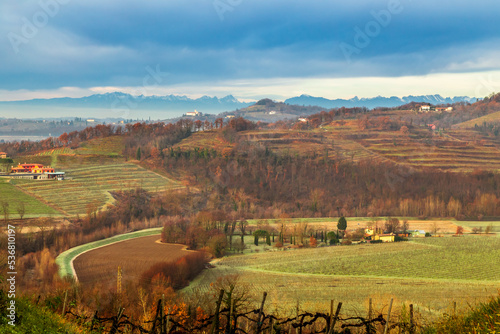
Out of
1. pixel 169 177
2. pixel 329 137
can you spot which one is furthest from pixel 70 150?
pixel 329 137

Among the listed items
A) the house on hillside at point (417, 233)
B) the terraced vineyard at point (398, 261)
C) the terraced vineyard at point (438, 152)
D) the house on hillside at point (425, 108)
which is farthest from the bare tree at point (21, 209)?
the house on hillside at point (425, 108)

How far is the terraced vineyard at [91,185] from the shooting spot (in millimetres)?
64944

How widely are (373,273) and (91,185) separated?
4969 centimetres

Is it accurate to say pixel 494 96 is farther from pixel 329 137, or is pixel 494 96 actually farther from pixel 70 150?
pixel 70 150

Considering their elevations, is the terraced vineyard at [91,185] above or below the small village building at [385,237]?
above

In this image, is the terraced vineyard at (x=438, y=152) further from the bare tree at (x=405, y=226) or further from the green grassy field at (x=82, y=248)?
the green grassy field at (x=82, y=248)

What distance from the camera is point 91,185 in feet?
244

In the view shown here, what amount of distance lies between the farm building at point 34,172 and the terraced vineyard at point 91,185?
171 centimetres

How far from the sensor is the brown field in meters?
40.5

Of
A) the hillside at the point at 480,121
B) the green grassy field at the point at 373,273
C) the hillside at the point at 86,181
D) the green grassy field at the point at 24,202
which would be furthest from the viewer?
the hillside at the point at 480,121

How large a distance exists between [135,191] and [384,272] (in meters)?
45.8

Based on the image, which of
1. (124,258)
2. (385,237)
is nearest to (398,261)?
(385,237)

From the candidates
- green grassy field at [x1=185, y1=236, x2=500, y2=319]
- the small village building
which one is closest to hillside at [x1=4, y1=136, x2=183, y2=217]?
green grassy field at [x1=185, y1=236, x2=500, y2=319]

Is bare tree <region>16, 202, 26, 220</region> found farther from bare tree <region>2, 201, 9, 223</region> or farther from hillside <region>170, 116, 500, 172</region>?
hillside <region>170, 116, 500, 172</region>
